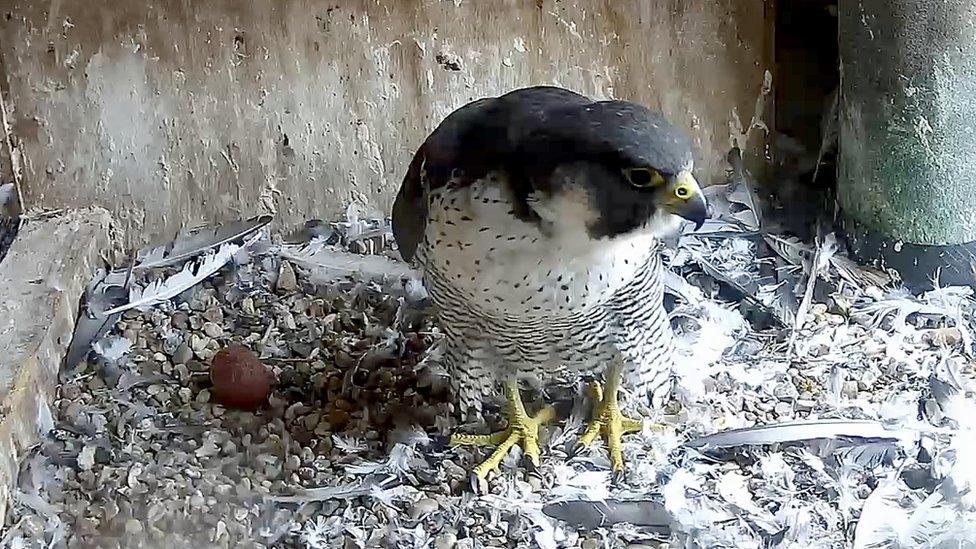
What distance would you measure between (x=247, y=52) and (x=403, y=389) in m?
0.82

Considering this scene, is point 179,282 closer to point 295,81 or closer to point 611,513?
point 295,81

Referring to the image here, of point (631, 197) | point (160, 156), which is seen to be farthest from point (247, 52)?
point (631, 197)

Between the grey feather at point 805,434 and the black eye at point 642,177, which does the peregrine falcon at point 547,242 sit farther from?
the grey feather at point 805,434

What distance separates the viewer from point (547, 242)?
1.70m

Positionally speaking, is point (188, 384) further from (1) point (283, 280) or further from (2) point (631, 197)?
(2) point (631, 197)

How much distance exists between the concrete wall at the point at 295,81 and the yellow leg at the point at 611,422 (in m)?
0.81

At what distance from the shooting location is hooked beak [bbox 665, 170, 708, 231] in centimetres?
157

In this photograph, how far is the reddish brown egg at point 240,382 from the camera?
2232 mm

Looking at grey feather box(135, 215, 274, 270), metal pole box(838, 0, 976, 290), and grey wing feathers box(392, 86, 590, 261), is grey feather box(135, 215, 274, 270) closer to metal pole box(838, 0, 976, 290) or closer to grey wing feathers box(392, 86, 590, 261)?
grey wing feathers box(392, 86, 590, 261)

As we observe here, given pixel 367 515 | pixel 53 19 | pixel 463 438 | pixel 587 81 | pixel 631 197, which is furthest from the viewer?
pixel 587 81

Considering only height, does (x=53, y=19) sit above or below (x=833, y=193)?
above

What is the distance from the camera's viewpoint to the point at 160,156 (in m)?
2.64

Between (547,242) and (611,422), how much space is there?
529mm

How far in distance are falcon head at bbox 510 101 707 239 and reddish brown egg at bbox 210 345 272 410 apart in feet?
2.70
